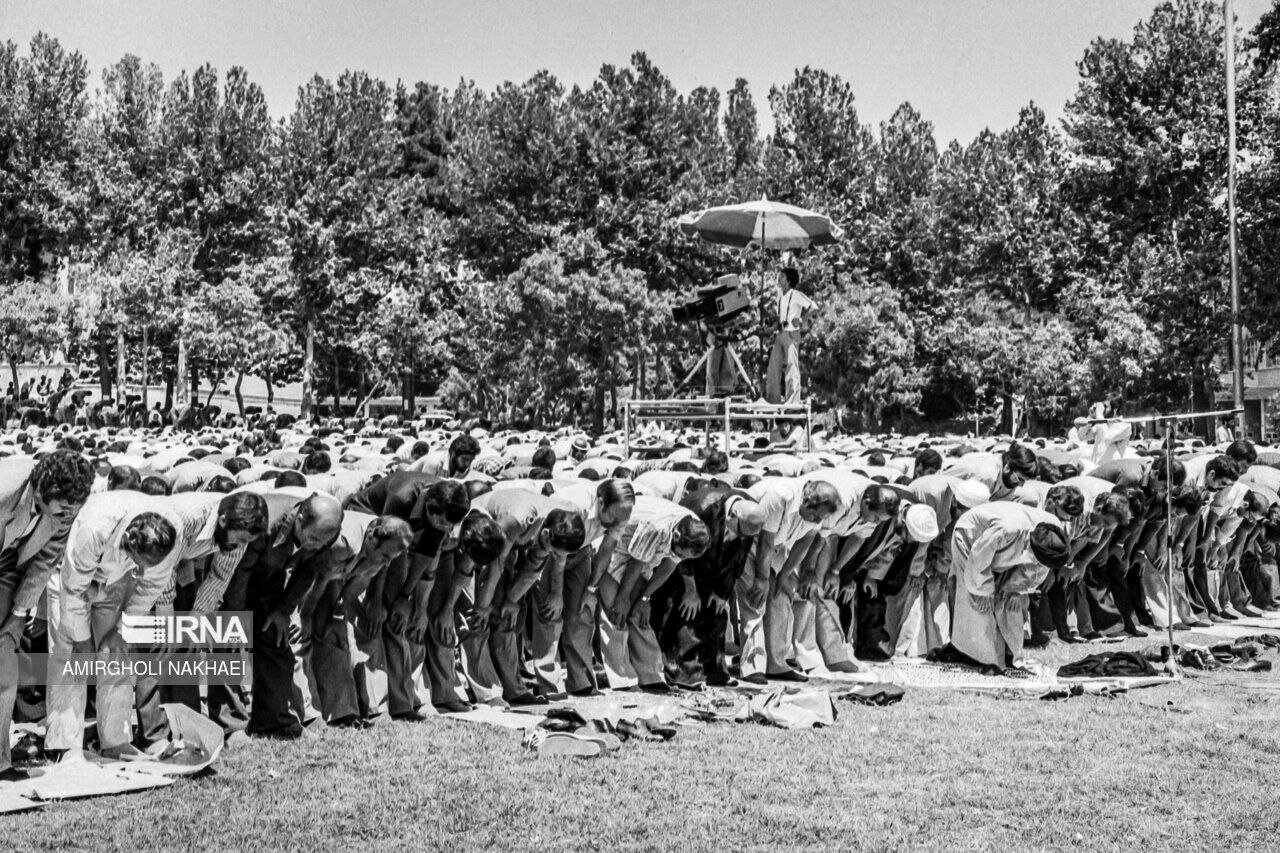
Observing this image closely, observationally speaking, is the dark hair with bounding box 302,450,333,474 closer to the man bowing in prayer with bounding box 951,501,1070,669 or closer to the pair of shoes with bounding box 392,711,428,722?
the pair of shoes with bounding box 392,711,428,722

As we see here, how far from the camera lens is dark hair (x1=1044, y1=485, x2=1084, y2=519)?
1008cm

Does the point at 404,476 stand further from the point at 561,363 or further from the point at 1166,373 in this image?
the point at 1166,373

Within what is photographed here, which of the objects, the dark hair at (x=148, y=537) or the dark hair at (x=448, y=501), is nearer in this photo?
the dark hair at (x=148, y=537)

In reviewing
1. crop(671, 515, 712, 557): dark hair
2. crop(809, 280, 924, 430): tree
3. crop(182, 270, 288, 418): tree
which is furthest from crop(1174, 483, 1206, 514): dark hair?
crop(182, 270, 288, 418): tree

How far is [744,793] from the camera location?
6523 mm

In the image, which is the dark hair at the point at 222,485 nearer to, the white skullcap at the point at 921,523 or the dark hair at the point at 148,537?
the dark hair at the point at 148,537

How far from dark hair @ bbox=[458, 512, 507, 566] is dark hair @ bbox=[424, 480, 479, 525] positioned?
202 mm

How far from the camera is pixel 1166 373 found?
121 ft

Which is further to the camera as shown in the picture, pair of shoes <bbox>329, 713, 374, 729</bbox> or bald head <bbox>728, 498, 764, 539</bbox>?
bald head <bbox>728, 498, 764, 539</bbox>

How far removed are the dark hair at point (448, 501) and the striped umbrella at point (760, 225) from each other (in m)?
10.4

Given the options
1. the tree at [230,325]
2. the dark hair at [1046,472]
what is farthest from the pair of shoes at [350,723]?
the tree at [230,325]

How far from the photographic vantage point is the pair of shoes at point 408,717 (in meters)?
7.77

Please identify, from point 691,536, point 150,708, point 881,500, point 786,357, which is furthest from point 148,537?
point 786,357

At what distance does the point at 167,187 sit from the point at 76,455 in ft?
129
